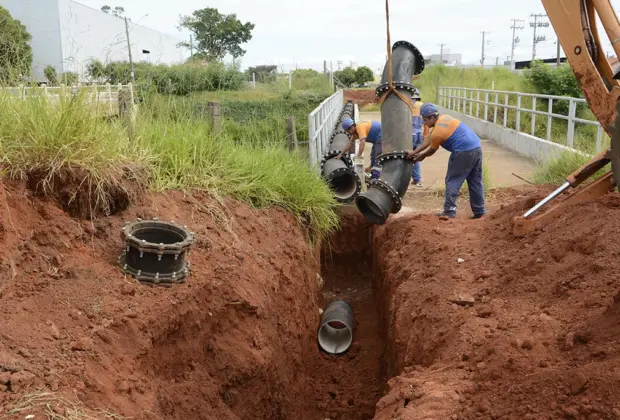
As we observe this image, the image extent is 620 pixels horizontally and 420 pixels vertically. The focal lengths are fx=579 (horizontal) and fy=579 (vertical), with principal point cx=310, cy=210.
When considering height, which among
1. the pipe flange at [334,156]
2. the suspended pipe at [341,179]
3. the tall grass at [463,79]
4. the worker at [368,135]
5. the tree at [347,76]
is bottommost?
the suspended pipe at [341,179]

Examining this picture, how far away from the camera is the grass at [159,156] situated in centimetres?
447

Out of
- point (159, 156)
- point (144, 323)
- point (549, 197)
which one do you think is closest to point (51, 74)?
point (159, 156)

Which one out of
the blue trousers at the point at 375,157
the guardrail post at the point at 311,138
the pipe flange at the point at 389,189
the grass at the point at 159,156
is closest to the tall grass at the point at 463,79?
the blue trousers at the point at 375,157

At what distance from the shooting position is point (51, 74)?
205 inches

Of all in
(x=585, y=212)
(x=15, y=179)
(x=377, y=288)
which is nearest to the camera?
(x=15, y=179)

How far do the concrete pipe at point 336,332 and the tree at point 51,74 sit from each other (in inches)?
155

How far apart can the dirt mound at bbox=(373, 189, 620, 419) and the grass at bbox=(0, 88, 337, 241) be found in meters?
1.63

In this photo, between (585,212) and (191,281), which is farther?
(585,212)

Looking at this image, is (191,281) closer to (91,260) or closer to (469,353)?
(91,260)

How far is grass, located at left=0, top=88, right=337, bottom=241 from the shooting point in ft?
14.7

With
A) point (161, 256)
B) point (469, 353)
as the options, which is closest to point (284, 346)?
point (161, 256)

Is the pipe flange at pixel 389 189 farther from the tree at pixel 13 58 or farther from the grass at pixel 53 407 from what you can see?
the grass at pixel 53 407

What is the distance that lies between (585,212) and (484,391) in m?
2.86

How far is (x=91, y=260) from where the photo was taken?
14.2 feet
